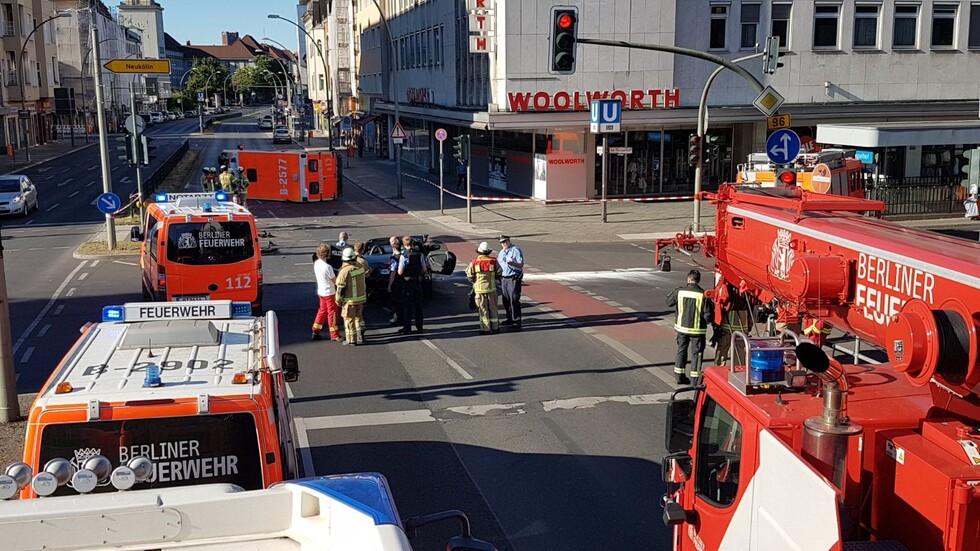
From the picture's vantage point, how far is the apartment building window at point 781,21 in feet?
121

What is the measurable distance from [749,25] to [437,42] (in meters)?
16.5

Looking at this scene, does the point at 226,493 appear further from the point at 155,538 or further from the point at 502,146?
the point at 502,146

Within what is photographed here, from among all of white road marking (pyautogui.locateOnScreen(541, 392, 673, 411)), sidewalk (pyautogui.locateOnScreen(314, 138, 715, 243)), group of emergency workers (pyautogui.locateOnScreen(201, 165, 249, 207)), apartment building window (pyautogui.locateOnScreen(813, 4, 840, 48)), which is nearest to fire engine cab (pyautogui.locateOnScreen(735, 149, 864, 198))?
sidewalk (pyautogui.locateOnScreen(314, 138, 715, 243))

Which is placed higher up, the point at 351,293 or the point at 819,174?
the point at 819,174

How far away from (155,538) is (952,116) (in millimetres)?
41534

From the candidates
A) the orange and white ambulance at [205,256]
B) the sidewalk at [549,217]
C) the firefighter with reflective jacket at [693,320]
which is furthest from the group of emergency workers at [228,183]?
the firefighter with reflective jacket at [693,320]

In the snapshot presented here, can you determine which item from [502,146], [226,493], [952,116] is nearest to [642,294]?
[226,493]

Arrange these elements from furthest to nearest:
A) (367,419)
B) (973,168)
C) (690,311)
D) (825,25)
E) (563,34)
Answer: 1. (825,25)
2. (973,168)
3. (563,34)
4. (690,311)
5. (367,419)

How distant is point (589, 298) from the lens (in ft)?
63.1

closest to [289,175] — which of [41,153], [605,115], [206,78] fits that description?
[605,115]

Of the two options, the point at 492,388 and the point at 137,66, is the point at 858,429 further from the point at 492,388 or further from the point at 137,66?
the point at 137,66

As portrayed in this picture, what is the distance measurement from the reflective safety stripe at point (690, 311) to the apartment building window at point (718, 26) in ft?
86.0

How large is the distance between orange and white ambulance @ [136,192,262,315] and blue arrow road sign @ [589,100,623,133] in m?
16.2

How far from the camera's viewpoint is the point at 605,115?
29969 millimetres
